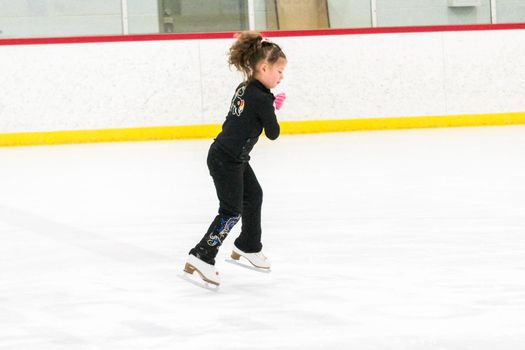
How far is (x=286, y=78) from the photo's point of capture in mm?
11203

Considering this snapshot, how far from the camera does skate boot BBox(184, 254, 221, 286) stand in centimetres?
306

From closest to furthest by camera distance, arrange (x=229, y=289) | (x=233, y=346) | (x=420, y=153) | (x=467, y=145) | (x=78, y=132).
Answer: (x=233, y=346), (x=229, y=289), (x=420, y=153), (x=467, y=145), (x=78, y=132)

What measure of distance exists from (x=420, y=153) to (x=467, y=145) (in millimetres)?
865

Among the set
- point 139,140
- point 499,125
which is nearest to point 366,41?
point 499,125

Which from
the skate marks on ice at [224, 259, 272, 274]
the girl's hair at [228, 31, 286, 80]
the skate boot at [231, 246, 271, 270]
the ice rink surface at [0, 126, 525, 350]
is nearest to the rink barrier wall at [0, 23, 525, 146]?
the ice rink surface at [0, 126, 525, 350]

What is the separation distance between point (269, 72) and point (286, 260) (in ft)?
2.57

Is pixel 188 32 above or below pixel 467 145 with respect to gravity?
above

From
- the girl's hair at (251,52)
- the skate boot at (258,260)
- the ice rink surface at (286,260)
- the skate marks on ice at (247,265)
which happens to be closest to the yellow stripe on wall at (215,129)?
the ice rink surface at (286,260)

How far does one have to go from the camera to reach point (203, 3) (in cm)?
1126

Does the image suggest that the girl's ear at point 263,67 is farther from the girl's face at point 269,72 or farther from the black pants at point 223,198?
the black pants at point 223,198

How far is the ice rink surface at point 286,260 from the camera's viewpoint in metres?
2.48

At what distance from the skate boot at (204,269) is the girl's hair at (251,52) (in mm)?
614

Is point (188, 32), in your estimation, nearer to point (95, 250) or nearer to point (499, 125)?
point (499, 125)

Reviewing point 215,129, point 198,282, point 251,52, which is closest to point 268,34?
point 215,129
